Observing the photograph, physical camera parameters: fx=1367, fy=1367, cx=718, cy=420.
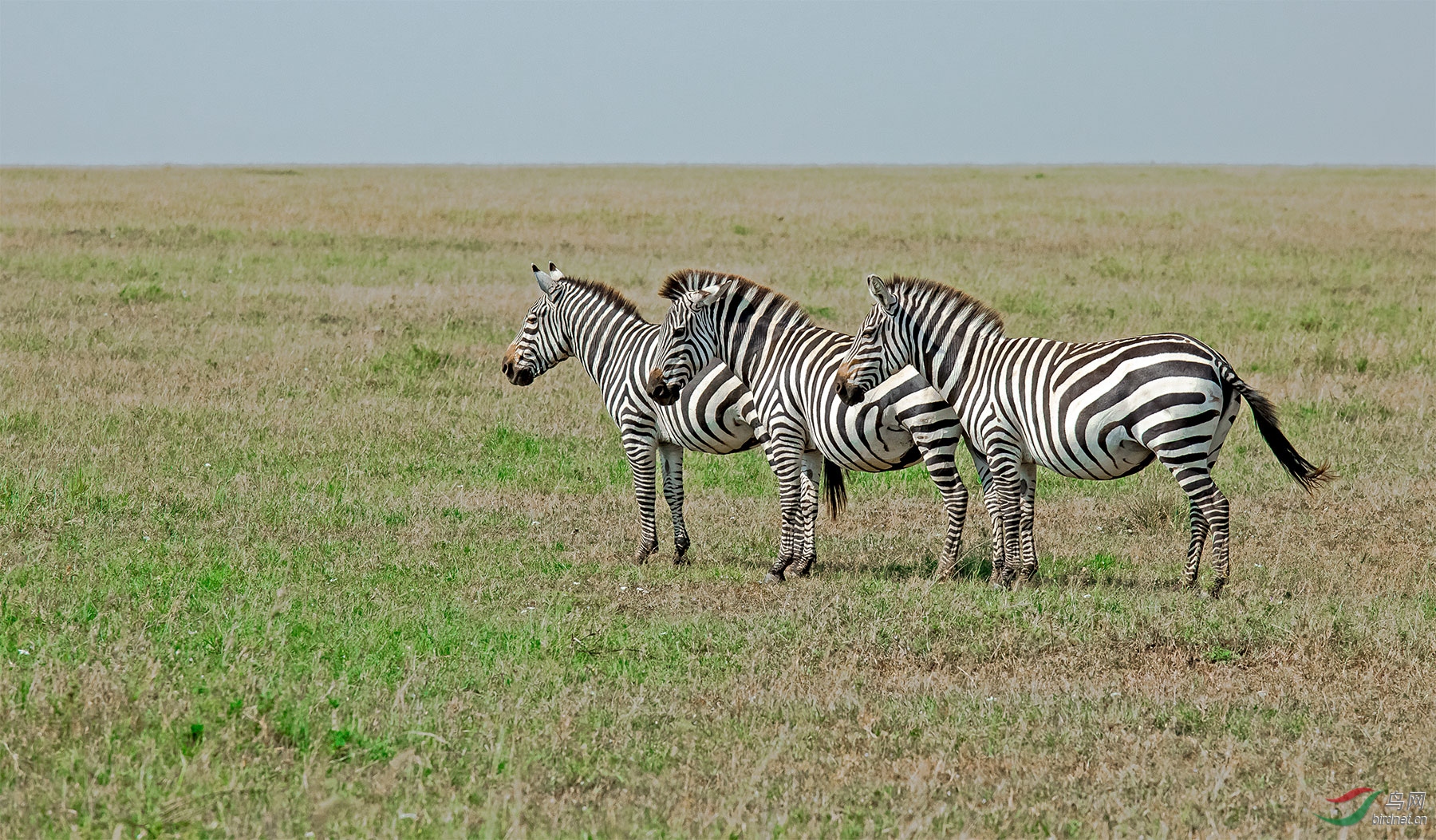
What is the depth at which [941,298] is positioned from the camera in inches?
343

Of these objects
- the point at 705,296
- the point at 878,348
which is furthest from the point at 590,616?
the point at 878,348

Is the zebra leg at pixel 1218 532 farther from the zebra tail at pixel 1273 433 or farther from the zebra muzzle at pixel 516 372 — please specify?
the zebra muzzle at pixel 516 372

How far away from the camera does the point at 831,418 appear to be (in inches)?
336

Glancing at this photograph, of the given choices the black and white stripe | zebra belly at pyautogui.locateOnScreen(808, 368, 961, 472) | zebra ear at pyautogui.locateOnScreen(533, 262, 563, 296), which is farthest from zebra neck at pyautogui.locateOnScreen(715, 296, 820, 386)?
zebra ear at pyautogui.locateOnScreen(533, 262, 563, 296)

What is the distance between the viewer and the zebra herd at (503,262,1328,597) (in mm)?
7750

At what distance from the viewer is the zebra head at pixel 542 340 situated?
32.3 feet

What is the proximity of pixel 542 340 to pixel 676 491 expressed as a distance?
5.13 feet

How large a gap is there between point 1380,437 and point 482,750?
33.6 feet

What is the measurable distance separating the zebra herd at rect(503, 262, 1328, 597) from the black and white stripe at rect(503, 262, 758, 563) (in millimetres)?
13

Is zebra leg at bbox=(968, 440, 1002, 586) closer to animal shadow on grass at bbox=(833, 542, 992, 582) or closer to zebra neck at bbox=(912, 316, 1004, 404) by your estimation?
animal shadow on grass at bbox=(833, 542, 992, 582)

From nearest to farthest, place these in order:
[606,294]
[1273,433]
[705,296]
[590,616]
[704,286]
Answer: [590,616] → [1273,433] → [705,296] → [704,286] → [606,294]

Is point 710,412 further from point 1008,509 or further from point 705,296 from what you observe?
point 1008,509

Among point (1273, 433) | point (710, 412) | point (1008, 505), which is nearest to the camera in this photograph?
point (1273, 433)

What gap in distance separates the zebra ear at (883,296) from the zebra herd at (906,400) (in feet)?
0.03
